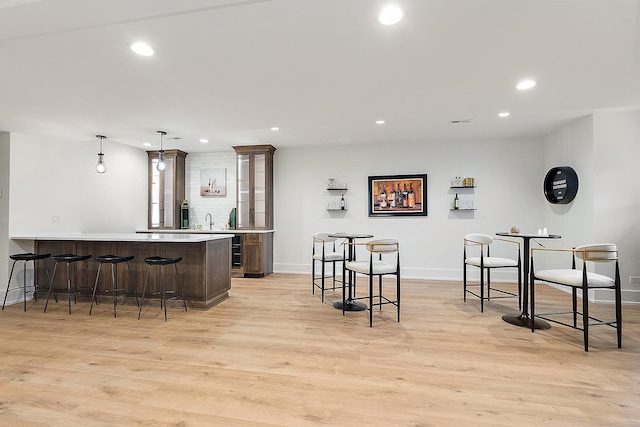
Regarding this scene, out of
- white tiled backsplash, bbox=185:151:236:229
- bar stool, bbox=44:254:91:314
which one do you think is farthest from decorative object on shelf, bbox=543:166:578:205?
bar stool, bbox=44:254:91:314

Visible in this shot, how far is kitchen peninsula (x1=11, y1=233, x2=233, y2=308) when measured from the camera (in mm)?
4066

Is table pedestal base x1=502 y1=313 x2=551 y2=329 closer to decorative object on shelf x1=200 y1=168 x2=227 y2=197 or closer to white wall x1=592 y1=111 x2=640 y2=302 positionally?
white wall x1=592 y1=111 x2=640 y2=302

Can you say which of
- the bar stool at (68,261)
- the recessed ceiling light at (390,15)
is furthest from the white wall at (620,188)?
the bar stool at (68,261)

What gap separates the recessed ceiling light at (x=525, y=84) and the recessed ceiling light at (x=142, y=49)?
3.10 m

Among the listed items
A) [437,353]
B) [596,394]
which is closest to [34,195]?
[437,353]

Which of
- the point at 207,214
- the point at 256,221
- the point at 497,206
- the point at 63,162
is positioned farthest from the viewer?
the point at 207,214

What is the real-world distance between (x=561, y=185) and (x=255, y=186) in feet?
17.8

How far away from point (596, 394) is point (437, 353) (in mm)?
1042

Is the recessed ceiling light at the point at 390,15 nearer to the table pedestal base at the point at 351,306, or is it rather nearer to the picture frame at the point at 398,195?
the table pedestal base at the point at 351,306

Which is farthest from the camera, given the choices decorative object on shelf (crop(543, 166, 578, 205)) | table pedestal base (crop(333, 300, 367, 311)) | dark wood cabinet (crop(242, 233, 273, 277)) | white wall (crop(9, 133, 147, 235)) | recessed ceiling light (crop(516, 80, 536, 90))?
dark wood cabinet (crop(242, 233, 273, 277))

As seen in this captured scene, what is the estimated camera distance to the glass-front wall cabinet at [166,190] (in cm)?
668

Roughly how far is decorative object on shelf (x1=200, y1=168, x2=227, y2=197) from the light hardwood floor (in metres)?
3.45

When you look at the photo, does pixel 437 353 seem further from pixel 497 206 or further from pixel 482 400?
pixel 497 206

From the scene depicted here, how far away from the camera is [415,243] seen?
6027 millimetres
